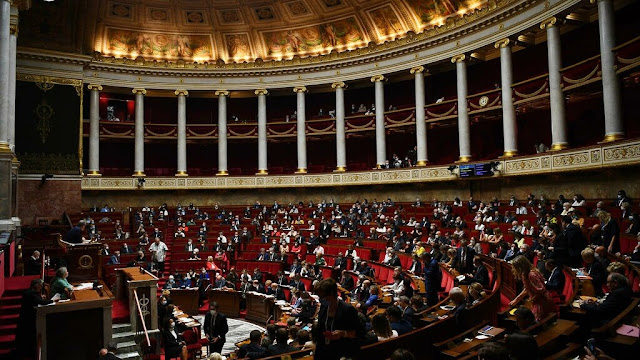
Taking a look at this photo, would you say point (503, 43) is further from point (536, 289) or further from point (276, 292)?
point (536, 289)

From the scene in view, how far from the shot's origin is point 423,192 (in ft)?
83.2

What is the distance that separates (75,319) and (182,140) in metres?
23.0

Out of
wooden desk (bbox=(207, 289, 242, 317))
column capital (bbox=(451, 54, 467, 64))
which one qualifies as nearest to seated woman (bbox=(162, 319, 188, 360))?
wooden desk (bbox=(207, 289, 242, 317))

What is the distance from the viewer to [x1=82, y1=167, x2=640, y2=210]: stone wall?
16703mm

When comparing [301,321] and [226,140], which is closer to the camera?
[301,321]

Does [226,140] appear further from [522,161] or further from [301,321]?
[301,321]

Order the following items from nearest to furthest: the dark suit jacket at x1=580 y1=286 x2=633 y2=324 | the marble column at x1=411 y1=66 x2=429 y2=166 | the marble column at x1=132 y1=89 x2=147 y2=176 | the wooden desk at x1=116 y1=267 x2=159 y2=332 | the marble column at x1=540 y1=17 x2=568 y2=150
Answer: the dark suit jacket at x1=580 y1=286 x2=633 y2=324 < the wooden desk at x1=116 y1=267 x2=159 y2=332 < the marble column at x1=540 y1=17 x2=568 y2=150 < the marble column at x1=411 y1=66 x2=429 y2=166 < the marble column at x1=132 y1=89 x2=147 y2=176

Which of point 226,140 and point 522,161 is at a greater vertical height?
point 226,140

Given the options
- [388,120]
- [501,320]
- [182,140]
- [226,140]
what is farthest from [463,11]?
[501,320]

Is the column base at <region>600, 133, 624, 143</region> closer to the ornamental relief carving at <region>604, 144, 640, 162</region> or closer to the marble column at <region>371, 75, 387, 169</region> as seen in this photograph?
the ornamental relief carving at <region>604, 144, 640, 162</region>

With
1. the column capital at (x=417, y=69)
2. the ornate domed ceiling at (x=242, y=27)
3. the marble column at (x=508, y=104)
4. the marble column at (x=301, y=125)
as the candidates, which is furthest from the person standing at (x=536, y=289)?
the marble column at (x=301, y=125)

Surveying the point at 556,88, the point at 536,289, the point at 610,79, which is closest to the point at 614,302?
the point at 536,289

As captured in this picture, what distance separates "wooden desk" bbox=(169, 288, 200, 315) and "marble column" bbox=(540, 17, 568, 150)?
1497 centimetres

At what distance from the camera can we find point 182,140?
30.5 m
